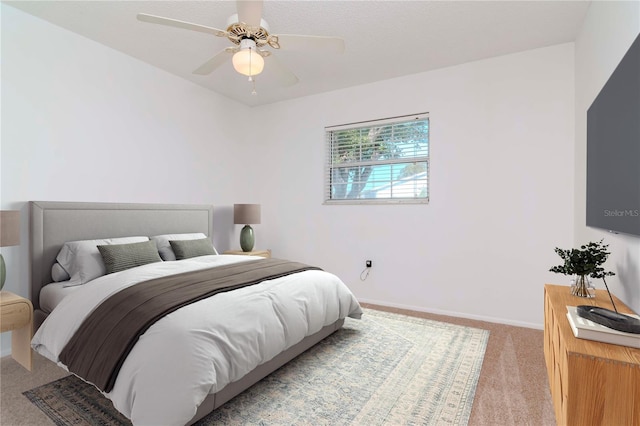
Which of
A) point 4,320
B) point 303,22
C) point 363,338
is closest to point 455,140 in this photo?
point 303,22

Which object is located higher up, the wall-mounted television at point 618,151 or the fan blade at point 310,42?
the fan blade at point 310,42

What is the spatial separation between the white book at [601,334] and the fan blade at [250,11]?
2276 mm

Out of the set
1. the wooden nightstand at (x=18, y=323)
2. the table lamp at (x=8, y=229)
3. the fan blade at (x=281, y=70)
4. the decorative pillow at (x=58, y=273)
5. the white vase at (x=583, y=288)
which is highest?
the fan blade at (x=281, y=70)

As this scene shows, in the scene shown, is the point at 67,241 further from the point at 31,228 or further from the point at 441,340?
the point at 441,340

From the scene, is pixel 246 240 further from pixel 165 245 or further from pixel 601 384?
pixel 601 384

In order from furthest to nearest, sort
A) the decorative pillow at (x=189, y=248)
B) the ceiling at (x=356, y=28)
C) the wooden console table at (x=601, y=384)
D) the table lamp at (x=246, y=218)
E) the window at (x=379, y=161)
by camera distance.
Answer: the table lamp at (x=246, y=218), the window at (x=379, y=161), the decorative pillow at (x=189, y=248), the ceiling at (x=356, y=28), the wooden console table at (x=601, y=384)

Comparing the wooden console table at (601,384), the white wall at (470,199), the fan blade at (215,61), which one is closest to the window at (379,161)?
the white wall at (470,199)

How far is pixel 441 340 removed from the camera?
2.88 m

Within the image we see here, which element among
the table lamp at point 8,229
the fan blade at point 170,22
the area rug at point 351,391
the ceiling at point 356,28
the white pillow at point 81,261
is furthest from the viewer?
the white pillow at point 81,261

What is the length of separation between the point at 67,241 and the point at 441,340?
3.38m

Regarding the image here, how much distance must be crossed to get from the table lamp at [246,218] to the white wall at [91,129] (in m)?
0.36

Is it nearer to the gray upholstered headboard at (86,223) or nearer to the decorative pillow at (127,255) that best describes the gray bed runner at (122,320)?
the decorative pillow at (127,255)

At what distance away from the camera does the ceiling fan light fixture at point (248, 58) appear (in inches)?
82.5

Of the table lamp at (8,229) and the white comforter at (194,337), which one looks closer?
the white comforter at (194,337)
